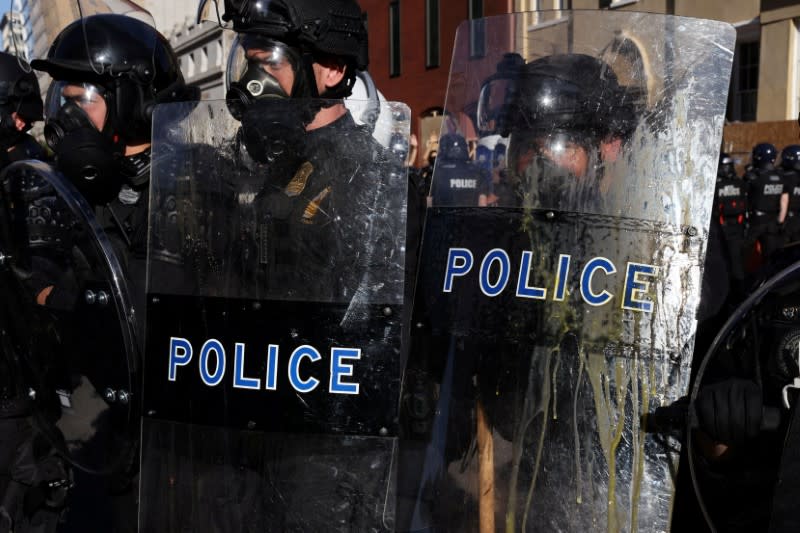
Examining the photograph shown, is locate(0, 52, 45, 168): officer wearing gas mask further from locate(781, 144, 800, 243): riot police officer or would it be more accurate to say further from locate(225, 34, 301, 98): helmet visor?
locate(781, 144, 800, 243): riot police officer

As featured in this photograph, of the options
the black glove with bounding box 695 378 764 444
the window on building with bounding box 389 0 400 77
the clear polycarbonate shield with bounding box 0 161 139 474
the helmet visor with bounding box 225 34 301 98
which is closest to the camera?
the black glove with bounding box 695 378 764 444

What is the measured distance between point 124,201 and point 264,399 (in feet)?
4.30

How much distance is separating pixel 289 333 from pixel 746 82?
14299 mm

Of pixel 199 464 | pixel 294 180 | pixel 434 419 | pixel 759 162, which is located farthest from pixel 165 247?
pixel 759 162

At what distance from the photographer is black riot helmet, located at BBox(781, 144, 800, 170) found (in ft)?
31.6

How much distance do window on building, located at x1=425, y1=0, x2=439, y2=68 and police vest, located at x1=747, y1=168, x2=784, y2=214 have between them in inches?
357

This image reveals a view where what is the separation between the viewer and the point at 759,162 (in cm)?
1026

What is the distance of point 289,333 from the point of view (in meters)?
1.80

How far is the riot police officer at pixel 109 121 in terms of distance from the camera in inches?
106

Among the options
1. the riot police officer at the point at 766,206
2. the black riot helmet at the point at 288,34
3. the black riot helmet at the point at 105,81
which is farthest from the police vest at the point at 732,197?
the black riot helmet at the point at 288,34

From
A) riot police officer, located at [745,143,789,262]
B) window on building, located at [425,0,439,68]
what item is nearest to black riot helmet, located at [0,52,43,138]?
riot police officer, located at [745,143,789,262]

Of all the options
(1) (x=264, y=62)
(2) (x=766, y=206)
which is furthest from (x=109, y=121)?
(2) (x=766, y=206)

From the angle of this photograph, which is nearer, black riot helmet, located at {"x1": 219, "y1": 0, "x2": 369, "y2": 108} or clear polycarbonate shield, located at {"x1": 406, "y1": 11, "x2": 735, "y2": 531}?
clear polycarbonate shield, located at {"x1": 406, "y1": 11, "x2": 735, "y2": 531}

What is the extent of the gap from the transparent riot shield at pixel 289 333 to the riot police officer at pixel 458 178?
17 centimetres
